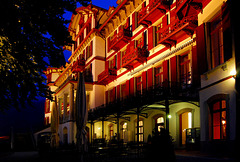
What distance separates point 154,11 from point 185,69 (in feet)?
19.2

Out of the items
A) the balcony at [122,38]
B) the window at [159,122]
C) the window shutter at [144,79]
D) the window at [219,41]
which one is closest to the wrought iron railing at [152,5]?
the balcony at [122,38]

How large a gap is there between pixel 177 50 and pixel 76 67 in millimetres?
20845

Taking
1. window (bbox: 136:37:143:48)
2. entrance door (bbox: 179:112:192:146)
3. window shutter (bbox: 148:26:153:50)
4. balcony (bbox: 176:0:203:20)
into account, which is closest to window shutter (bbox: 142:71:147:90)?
window shutter (bbox: 148:26:153:50)

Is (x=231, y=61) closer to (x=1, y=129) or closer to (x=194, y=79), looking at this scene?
(x=194, y=79)

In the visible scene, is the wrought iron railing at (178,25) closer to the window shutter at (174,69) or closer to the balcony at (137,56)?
the window shutter at (174,69)

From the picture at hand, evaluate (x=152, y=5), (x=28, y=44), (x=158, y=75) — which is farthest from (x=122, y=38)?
(x=28, y=44)

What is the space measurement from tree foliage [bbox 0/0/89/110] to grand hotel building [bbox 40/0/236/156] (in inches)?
244

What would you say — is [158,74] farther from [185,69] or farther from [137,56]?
[185,69]

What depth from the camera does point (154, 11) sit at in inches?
812

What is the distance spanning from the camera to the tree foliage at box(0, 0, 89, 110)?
865 centimetres

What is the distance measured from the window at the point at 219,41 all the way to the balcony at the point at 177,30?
12.1ft

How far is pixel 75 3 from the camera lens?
376 inches

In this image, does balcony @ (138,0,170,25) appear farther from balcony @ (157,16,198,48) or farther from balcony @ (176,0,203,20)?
balcony @ (176,0,203,20)

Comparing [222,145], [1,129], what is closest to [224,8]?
[222,145]
